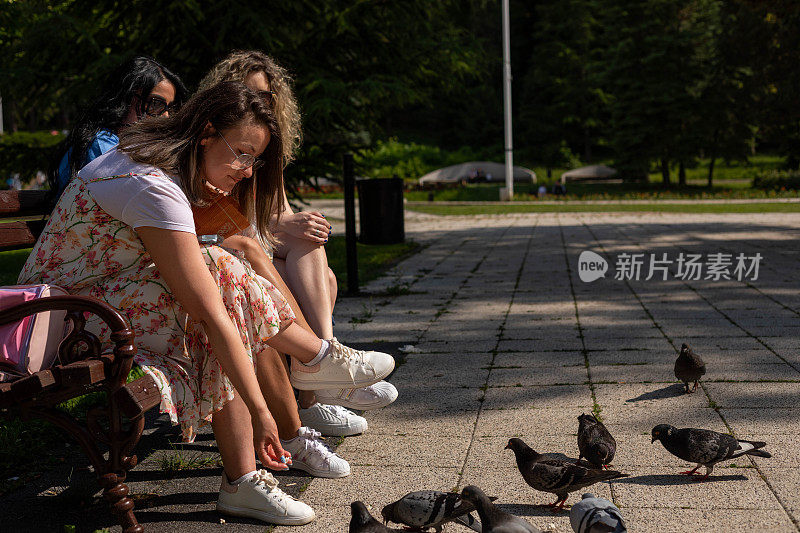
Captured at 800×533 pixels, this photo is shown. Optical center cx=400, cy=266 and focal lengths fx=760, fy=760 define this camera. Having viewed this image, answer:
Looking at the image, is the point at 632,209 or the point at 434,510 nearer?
the point at 434,510

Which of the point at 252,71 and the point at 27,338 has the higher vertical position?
the point at 252,71

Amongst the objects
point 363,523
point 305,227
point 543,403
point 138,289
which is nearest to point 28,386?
point 138,289

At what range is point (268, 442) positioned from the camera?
2520 millimetres

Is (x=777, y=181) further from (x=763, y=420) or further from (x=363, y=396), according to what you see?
(x=363, y=396)

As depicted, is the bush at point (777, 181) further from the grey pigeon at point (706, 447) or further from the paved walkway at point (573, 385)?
the grey pigeon at point (706, 447)

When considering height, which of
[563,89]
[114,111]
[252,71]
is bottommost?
[114,111]

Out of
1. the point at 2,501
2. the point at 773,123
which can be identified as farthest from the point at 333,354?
the point at 773,123

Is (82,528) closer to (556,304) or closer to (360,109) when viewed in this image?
(556,304)

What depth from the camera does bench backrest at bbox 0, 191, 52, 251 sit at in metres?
3.51

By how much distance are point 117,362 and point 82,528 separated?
74 centimetres

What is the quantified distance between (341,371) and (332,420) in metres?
0.53

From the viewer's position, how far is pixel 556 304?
23.6 ft

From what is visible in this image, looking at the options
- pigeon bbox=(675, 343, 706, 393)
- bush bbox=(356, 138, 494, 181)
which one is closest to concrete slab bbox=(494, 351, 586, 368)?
pigeon bbox=(675, 343, 706, 393)

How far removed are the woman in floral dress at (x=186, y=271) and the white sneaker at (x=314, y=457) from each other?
0.42 metres
